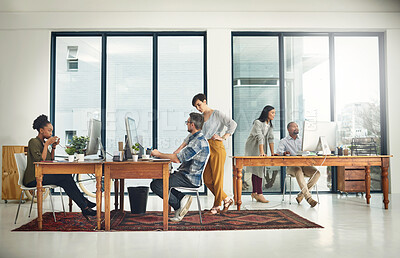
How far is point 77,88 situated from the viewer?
6945mm

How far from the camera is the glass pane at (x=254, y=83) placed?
6969 millimetres

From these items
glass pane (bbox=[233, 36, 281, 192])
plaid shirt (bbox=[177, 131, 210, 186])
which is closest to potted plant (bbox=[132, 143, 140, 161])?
plaid shirt (bbox=[177, 131, 210, 186])

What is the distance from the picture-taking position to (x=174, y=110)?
6969 millimetres

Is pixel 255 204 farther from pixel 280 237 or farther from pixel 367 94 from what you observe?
pixel 367 94

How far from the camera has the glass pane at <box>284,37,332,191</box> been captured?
7020 millimetres

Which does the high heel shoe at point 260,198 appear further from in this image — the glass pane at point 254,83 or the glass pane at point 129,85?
the glass pane at point 129,85

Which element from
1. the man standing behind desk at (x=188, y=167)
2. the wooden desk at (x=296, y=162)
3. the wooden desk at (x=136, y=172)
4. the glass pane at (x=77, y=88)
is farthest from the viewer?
the glass pane at (x=77, y=88)

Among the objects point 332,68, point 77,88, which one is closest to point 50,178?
point 77,88

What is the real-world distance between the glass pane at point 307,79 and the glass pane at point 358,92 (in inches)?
10.3

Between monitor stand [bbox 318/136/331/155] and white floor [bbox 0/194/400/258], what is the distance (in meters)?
1.06

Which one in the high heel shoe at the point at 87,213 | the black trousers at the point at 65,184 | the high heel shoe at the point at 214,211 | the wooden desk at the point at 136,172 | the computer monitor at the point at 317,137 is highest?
the computer monitor at the point at 317,137
